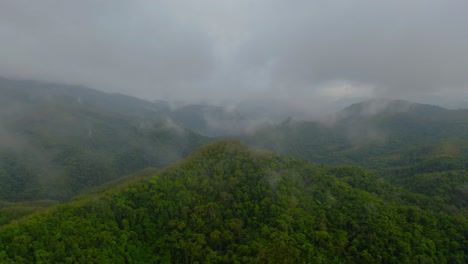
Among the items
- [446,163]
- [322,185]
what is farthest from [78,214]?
[446,163]

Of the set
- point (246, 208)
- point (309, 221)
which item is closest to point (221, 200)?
point (246, 208)

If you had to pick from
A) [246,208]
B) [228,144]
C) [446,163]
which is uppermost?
[228,144]

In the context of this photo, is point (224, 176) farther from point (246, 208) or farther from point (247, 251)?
point (247, 251)

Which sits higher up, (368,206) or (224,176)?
(224,176)

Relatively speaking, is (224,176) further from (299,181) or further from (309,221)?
(309,221)

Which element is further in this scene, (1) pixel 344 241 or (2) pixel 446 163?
(2) pixel 446 163

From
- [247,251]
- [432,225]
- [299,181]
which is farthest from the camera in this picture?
[299,181]

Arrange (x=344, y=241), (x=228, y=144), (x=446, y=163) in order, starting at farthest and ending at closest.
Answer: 1. (x=446, y=163)
2. (x=228, y=144)
3. (x=344, y=241)
